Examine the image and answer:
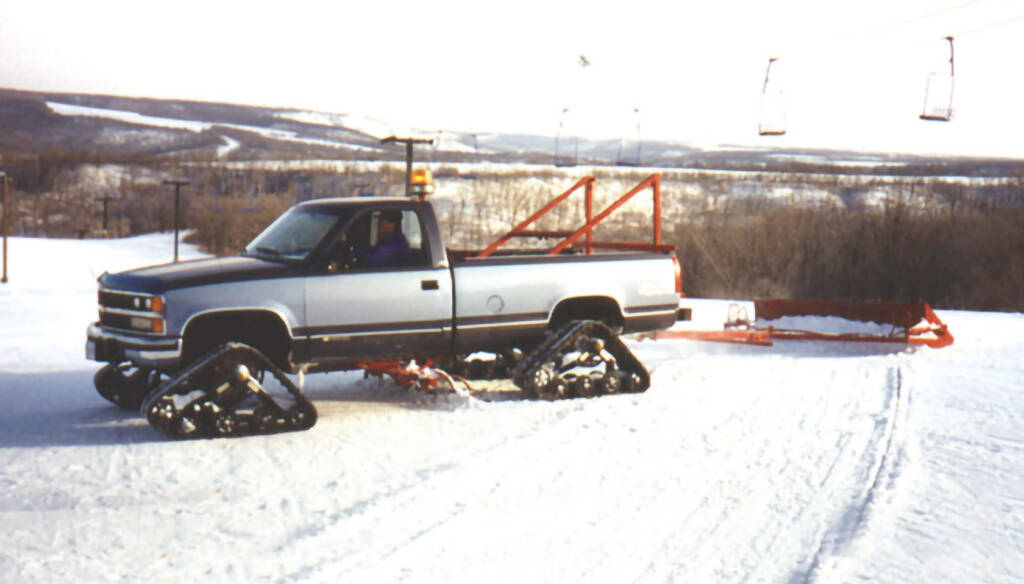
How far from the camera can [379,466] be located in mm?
6965

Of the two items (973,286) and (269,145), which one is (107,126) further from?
(973,286)

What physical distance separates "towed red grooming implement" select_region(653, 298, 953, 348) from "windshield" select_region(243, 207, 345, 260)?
6.93 metres

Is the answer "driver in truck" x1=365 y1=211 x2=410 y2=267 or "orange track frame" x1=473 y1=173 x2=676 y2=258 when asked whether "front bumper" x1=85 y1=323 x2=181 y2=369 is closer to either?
Answer: "driver in truck" x1=365 y1=211 x2=410 y2=267

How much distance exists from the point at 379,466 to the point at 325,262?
207cm

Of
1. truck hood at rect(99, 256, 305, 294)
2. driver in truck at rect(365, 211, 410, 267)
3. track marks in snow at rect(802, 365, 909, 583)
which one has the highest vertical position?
driver in truck at rect(365, 211, 410, 267)

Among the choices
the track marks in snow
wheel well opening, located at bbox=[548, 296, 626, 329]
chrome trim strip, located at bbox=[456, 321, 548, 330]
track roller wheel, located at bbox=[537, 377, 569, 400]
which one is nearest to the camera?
the track marks in snow

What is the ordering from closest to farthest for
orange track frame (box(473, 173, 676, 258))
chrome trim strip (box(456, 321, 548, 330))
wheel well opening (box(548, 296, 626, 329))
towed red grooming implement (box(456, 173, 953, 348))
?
1. chrome trim strip (box(456, 321, 548, 330))
2. wheel well opening (box(548, 296, 626, 329))
3. orange track frame (box(473, 173, 676, 258))
4. towed red grooming implement (box(456, 173, 953, 348))

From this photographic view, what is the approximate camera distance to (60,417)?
28.1 feet

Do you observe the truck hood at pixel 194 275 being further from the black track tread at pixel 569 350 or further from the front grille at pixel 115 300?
the black track tread at pixel 569 350

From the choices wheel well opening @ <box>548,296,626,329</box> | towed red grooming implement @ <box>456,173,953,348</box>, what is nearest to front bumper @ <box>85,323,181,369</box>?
wheel well opening @ <box>548,296,626,329</box>

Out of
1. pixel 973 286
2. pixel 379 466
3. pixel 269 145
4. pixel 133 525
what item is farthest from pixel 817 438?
pixel 269 145

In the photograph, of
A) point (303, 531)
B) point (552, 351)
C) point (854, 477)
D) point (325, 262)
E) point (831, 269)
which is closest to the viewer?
point (303, 531)

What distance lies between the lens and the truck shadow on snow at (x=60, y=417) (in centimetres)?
775

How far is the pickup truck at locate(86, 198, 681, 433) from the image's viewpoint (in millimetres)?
7812
